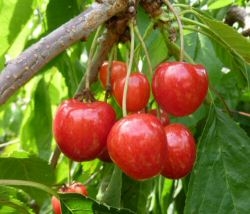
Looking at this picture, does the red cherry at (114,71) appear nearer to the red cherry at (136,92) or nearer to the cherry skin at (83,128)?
the red cherry at (136,92)

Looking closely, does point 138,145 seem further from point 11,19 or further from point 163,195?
point 163,195

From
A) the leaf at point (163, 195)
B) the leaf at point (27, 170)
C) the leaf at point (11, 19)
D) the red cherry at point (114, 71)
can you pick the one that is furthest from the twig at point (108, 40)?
the leaf at point (163, 195)

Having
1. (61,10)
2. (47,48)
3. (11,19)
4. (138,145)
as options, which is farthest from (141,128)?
(61,10)

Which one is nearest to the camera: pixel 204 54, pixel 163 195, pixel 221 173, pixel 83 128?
pixel 83 128

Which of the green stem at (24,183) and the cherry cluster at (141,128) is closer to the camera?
the cherry cluster at (141,128)

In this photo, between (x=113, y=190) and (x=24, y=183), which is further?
(x=113, y=190)

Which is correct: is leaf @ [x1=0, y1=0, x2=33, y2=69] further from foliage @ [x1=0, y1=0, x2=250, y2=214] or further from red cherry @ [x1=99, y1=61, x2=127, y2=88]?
red cherry @ [x1=99, y1=61, x2=127, y2=88]

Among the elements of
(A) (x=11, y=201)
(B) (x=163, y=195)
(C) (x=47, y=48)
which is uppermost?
(C) (x=47, y=48)

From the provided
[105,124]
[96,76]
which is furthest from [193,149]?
[96,76]
